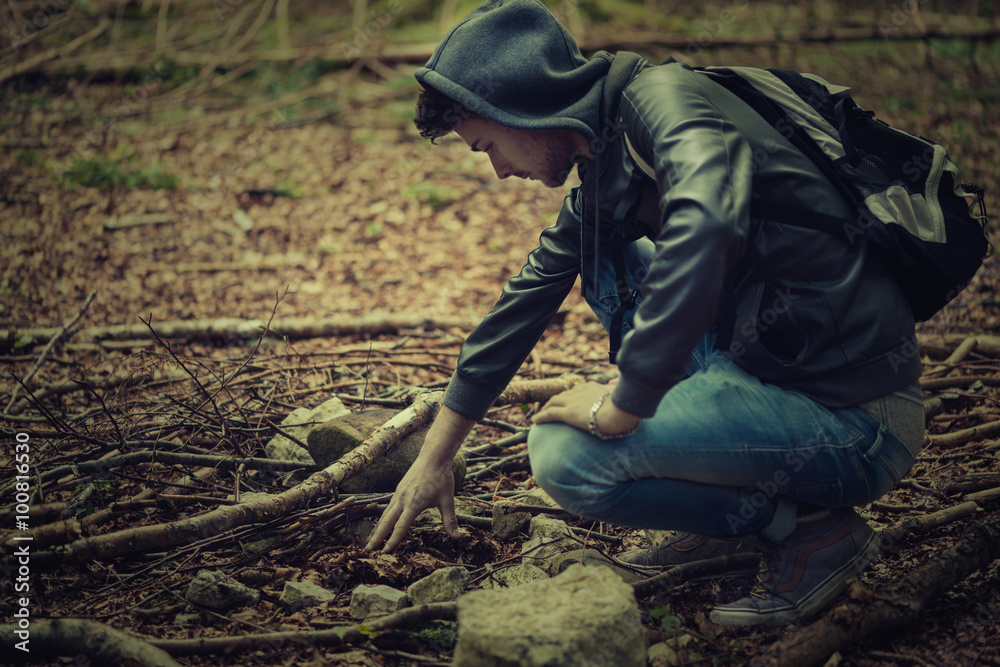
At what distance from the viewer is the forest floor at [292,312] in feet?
7.24

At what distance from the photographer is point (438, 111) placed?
6.87 feet

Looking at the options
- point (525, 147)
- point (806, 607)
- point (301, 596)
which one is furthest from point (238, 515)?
point (806, 607)

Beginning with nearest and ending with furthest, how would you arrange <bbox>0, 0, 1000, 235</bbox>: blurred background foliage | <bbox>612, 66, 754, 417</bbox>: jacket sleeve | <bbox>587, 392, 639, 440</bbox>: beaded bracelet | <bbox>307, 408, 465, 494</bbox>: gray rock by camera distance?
<bbox>612, 66, 754, 417</bbox>: jacket sleeve
<bbox>587, 392, 639, 440</bbox>: beaded bracelet
<bbox>307, 408, 465, 494</bbox>: gray rock
<bbox>0, 0, 1000, 235</bbox>: blurred background foliage

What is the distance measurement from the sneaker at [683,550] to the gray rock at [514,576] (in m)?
0.33

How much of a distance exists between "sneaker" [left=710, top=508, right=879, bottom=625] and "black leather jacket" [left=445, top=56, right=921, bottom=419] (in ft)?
1.40

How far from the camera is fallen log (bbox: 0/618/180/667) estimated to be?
5.99 feet

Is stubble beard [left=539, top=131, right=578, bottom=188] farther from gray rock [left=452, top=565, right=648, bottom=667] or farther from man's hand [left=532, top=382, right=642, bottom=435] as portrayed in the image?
gray rock [left=452, top=565, right=648, bottom=667]

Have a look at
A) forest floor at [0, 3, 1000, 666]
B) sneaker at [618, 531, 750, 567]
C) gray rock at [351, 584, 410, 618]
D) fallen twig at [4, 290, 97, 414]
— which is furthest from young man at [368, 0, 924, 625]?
fallen twig at [4, 290, 97, 414]

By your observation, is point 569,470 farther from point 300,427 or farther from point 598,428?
point 300,427

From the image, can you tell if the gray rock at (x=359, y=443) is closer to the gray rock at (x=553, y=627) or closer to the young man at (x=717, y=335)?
the young man at (x=717, y=335)

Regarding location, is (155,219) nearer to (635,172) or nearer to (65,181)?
(65,181)

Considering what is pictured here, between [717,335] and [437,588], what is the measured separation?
1.23 metres

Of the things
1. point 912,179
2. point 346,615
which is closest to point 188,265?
point 346,615

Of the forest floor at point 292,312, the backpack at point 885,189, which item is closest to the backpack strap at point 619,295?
the backpack at point 885,189
